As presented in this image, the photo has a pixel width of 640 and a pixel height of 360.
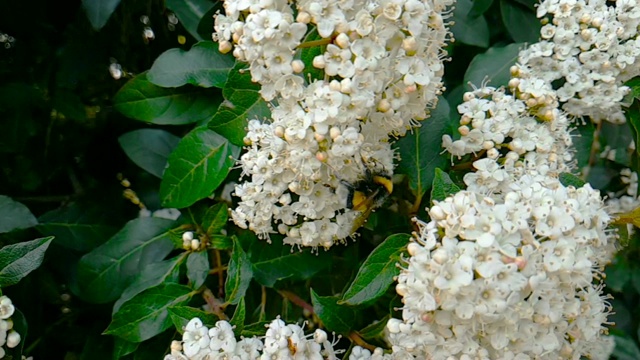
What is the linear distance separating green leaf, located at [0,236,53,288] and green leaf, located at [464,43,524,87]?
3.98 ft

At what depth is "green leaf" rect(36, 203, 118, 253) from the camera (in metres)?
2.11

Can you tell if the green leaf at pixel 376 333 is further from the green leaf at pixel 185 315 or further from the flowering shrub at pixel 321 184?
the green leaf at pixel 185 315

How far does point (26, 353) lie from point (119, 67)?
983mm

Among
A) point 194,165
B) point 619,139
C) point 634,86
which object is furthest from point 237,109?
point 619,139

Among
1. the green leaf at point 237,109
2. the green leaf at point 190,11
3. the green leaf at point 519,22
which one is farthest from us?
the green leaf at point 519,22

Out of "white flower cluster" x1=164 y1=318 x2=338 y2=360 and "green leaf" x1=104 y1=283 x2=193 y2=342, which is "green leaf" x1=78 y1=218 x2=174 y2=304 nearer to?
"green leaf" x1=104 y1=283 x2=193 y2=342

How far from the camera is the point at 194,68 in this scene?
192cm

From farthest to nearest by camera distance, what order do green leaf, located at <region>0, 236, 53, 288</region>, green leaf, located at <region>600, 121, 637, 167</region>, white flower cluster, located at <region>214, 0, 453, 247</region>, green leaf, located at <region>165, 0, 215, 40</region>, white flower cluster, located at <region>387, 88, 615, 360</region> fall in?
green leaf, located at <region>600, 121, 637, 167</region>, green leaf, located at <region>165, 0, 215, 40</region>, green leaf, located at <region>0, 236, 53, 288</region>, white flower cluster, located at <region>214, 0, 453, 247</region>, white flower cluster, located at <region>387, 88, 615, 360</region>

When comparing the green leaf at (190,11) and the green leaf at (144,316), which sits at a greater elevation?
the green leaf at (190,11)

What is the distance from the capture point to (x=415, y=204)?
5.85 ft

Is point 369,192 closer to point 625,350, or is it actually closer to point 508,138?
point 508,138

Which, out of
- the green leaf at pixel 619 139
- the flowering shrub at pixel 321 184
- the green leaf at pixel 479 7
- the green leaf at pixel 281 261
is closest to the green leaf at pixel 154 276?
the flowering shrub at pixel 321 184

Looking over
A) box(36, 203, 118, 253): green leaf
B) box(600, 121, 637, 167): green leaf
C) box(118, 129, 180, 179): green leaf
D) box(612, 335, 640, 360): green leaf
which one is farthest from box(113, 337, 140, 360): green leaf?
box(600, 121, 637, 167): green leaf

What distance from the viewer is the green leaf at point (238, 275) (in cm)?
163
